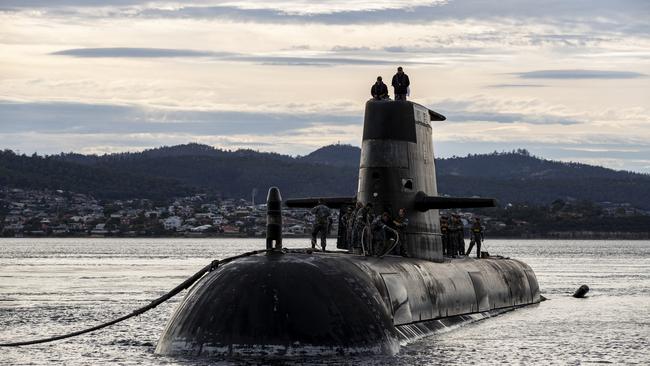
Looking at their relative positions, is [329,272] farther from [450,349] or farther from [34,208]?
[34,208]

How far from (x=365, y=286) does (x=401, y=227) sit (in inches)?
254

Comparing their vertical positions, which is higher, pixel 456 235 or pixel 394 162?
pixel 394 162

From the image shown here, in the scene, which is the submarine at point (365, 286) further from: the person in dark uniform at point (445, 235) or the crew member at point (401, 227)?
the person in dark uniform at point (445, 235)

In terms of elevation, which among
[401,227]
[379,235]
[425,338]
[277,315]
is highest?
[401,227]

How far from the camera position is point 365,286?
66.8 ft

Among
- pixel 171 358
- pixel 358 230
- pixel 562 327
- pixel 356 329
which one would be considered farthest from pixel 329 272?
pixel 562 327

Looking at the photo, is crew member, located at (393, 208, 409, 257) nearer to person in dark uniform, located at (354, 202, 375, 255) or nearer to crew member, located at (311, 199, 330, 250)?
person in dark uniform, located at (354, 202, 375, 255)

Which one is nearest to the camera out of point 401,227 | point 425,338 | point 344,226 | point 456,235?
point 425,338

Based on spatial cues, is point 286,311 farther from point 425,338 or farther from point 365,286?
point 425,338

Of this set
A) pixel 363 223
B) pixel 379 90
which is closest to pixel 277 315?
pixel 363 223

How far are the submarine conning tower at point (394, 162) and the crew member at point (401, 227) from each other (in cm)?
16

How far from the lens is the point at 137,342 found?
24.9 m

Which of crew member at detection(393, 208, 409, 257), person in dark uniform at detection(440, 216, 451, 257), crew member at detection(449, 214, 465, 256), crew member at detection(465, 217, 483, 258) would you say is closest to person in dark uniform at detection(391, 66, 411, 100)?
crew member at detection(393, 208, 409, 257)

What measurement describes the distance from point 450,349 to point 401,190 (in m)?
4.94
